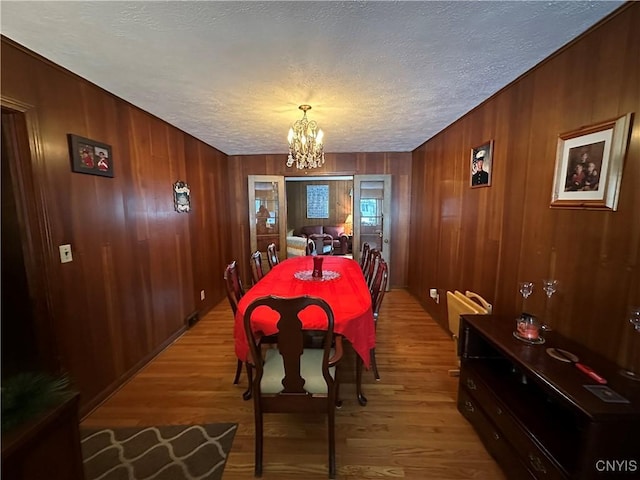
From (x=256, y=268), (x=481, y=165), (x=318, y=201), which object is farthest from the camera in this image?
(x=318, y=201)

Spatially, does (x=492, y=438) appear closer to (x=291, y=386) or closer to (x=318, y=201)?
(x=291, y=386)

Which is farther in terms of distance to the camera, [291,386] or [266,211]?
[266,211]

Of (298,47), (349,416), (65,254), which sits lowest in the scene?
(349,416)

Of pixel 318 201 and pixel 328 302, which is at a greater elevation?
pixel 318 201

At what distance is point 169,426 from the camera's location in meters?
1.92

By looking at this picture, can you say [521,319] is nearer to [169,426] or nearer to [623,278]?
[623,278]

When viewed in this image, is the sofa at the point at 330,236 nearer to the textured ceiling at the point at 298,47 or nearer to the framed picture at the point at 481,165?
the framed picture at the point at 481,165

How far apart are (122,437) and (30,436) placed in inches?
48.2

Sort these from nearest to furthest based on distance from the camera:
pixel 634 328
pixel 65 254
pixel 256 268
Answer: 1. pixel 634 328
2. pixel 65 254
3. pixel 256 268

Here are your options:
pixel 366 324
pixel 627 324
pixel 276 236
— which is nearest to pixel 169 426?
pixel 366 324

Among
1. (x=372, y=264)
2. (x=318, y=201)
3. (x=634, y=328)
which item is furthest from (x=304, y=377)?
(x=318, y=201)

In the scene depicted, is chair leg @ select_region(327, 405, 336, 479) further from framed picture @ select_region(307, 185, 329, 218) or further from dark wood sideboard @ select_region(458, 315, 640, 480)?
framed picture @ select_region(307, 185, 329, 218)

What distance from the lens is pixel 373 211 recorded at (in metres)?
4.88

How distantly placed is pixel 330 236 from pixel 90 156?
5.64 meters
